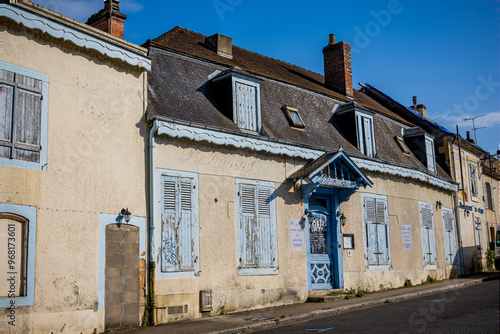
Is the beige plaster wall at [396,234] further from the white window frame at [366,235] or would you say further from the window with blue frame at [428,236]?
the window with blue frame at [428,236]

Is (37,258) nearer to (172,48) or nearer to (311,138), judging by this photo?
(172,48)

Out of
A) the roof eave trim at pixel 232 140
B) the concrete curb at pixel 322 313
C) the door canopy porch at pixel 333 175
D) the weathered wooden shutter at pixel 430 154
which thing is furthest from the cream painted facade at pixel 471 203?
the roof eave trim at pixel 232 140

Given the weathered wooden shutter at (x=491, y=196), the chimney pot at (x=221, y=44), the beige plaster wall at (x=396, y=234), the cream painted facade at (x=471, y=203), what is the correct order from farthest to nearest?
the weathered wooden shutter at (x=491, y=196)
the cream painted facade at (x=471, y=203)
the chimney pot at (x=221, y=44)
the beige plaster wall at (x=396, y=234)

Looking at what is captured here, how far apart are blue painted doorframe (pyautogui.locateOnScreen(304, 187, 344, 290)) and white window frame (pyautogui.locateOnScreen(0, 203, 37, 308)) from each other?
7316 millimetres

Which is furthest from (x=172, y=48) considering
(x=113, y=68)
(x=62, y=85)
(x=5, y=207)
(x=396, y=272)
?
(x=396, y=272)

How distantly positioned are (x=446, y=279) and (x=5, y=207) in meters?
16.2

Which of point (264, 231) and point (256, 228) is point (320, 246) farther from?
point (256, 228)

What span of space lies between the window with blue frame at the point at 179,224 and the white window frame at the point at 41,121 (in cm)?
253

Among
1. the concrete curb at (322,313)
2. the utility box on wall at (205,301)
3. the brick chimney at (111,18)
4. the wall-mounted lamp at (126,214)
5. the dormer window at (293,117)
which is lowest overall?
the concrete curb at (322,313)

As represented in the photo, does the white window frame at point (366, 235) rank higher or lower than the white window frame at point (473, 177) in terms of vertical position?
lower

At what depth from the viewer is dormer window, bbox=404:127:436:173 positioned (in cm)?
2002

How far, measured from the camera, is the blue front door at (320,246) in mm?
13914

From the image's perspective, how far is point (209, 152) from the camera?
11.8 m

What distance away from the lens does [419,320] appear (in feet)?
28.3
